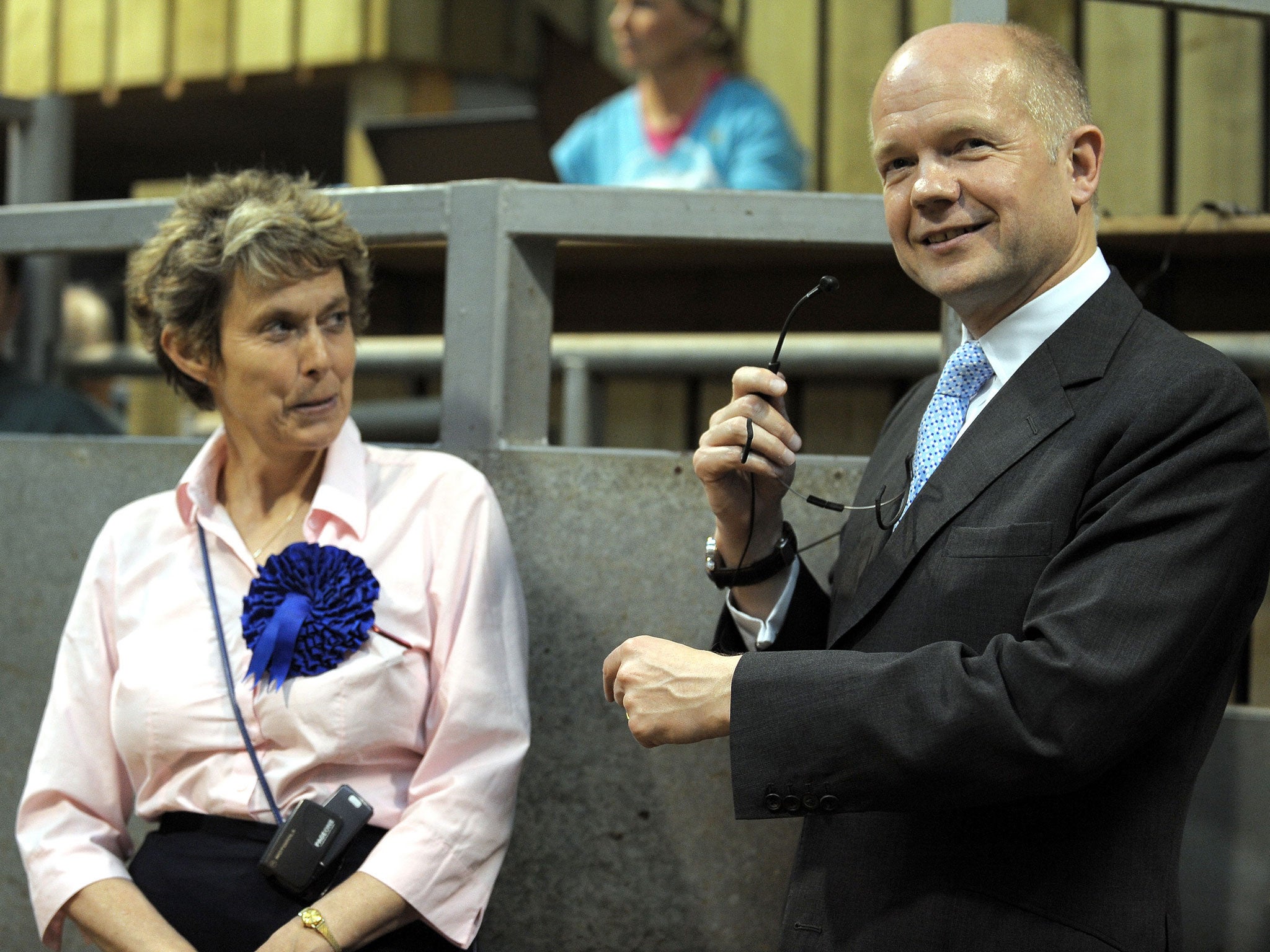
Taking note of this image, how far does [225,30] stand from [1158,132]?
3.52m

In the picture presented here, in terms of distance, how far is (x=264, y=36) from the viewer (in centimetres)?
526

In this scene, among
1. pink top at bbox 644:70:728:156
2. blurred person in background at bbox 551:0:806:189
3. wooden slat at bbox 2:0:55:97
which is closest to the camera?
blurred person in background at bbox 551:0:806:189

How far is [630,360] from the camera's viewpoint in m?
3.71

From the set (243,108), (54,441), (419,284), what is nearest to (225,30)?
(243,108)

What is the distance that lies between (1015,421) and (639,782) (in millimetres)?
1024

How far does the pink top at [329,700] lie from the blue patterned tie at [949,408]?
70 centimetres

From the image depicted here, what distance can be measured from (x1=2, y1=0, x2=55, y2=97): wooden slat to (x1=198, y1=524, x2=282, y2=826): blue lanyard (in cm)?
427

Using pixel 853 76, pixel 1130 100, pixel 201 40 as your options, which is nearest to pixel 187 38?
pixel 201 40

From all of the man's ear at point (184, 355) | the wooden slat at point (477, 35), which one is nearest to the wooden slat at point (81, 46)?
the wooden slat at point (477, 35)

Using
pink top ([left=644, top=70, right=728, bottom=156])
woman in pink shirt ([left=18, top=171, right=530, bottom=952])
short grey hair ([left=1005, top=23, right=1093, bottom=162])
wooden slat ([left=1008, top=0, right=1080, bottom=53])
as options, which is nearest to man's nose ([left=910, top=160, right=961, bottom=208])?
short grey hair ([left=1005, top=23, right=1093, bottom=162])

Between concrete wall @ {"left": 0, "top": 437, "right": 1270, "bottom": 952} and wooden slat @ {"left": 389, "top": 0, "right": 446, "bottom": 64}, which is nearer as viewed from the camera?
concrete wall @ {"left": 0, "top": 437, "right": 1270, "bottom": 952}

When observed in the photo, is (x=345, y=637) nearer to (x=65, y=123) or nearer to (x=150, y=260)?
(x=150, y=260)

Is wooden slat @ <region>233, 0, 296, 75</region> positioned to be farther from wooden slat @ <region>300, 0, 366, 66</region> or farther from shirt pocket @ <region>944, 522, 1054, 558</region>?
shirt pocket @ <region>944, 522, 1054, 558</region>

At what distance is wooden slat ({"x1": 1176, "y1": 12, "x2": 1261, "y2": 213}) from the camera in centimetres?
422
